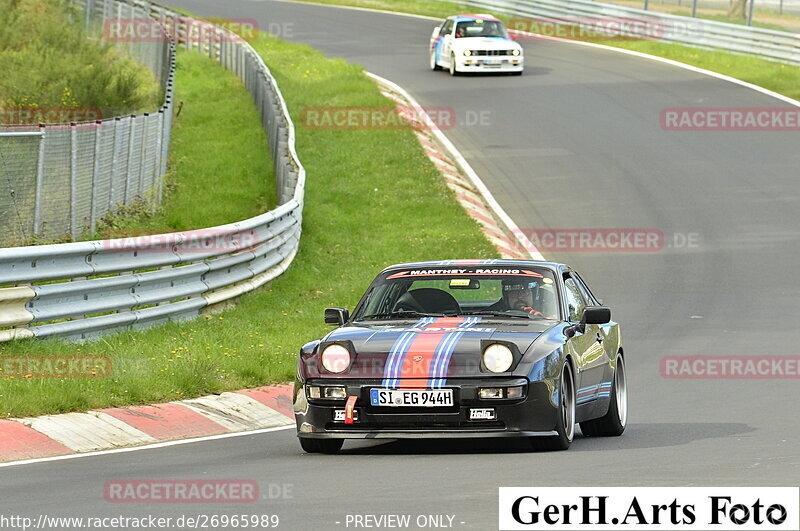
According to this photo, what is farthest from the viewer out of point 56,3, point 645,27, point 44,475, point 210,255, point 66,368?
point 645,27

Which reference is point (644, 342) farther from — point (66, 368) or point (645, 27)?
point (645, 27)

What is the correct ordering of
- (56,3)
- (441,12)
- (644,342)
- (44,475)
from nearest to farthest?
1. (44,475)
2. (644,342)
3. (56,3)
4. (441,12)

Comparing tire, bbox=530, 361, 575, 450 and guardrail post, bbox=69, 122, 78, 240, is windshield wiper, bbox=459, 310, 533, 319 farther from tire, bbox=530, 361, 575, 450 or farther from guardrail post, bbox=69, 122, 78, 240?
guardrail post, bbox=69, 122, 78, 240

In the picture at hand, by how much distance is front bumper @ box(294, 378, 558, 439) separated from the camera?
380 inches

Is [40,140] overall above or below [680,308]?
above

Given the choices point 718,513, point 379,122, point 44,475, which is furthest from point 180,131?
point 718,513

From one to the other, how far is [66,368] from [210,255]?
430 cm

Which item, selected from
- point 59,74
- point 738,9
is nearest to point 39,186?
point 59,74

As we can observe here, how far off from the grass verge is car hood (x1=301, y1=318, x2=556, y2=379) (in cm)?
239

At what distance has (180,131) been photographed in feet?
105

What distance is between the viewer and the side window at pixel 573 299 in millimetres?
11209

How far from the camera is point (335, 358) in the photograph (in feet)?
32.6

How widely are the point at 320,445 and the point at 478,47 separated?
29.6 metres

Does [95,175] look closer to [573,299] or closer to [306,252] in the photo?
[306,252]
